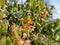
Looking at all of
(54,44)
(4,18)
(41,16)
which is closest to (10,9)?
(4,18)

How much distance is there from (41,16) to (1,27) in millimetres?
1118

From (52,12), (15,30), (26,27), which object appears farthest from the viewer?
(52,12)

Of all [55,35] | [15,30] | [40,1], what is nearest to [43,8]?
[40,1]

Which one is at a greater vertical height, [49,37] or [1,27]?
[1,27]

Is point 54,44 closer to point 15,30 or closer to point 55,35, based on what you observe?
point 55,35

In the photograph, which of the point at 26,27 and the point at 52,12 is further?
the point at 52,12

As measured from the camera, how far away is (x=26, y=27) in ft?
13.7

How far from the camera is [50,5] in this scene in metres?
5.18

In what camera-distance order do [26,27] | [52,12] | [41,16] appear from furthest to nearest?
[52,12], [41,16], [26,27]

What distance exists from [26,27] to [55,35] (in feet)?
1.86

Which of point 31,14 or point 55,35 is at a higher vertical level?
point 31,14

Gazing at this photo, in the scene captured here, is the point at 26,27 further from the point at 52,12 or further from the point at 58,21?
the point at 52,12

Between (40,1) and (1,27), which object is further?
(40,1)

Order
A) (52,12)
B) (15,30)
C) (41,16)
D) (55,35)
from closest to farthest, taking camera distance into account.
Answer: (15,30) < (55,35) < (41,16) < (52,12)
